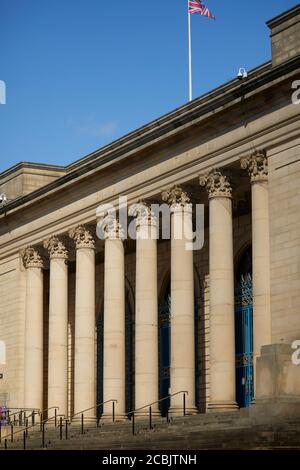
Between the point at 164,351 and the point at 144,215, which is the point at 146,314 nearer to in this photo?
the point at 144,215

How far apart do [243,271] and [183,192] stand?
6.37 metres

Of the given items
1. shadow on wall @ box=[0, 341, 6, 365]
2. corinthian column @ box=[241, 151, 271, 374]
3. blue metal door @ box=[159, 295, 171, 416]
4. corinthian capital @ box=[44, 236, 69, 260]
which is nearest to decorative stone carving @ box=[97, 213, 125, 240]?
corinthian capital @ box=[44, 236, 69, 260]

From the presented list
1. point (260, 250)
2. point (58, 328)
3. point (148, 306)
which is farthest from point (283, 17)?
point (58, 328)

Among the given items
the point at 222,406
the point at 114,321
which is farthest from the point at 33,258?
the point at 222,406

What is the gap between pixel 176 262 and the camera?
48.3m

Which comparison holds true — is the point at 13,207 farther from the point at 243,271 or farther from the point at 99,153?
the point at 243,271

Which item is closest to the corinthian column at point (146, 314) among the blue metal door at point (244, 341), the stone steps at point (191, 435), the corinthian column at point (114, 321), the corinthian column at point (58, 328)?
the stone steps at point (191, 435)

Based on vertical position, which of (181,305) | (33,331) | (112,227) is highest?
(112,227)

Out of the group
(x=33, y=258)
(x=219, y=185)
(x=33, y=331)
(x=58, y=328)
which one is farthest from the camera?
(x=33, y=258)

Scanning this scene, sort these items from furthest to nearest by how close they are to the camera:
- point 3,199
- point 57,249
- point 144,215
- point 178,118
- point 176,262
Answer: point 3,199
point 57,249
point 144,215
point 176,262
point 178,118

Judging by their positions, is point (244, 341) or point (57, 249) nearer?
point (244, 341)

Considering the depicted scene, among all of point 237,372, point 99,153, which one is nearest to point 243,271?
point 237,372

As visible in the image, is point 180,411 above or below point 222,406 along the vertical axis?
below

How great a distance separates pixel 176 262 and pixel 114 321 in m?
6.02
